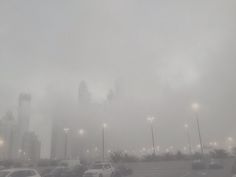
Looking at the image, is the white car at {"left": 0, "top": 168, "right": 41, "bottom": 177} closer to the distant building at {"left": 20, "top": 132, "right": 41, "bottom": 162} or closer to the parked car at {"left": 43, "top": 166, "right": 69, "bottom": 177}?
the parked car at {"left": 43, "top": 166, "right": 69, "bottom": 177}

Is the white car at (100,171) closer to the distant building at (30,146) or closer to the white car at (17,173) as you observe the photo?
the white car at (17,173)

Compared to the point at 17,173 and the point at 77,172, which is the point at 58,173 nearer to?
the point at 77,172

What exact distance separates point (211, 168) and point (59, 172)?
21873 millimetres

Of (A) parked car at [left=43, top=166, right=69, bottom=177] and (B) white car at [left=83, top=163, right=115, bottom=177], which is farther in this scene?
(A) parked car at [left=43, top=166, right=69, bottom=177]

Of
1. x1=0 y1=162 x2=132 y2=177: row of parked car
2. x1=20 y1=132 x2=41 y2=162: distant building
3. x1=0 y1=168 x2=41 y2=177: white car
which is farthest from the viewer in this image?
x1=20 y1=132 x2=41 y2=162: distant building

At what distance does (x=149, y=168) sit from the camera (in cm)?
3691

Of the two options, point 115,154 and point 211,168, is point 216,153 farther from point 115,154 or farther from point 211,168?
point 115,154

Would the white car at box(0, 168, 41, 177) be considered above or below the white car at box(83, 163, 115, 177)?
above

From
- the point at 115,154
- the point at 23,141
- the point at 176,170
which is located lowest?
the point at 176,170

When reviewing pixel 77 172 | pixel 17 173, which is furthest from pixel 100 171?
pixel 17 173

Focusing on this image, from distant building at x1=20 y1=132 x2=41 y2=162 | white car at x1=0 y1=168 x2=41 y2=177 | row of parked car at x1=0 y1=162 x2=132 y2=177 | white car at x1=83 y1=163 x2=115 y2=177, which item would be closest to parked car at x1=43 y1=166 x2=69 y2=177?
row of parked car at x1=0 y1=162 x2=132 y2=177

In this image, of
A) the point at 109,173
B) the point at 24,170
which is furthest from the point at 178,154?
the point at 24,170

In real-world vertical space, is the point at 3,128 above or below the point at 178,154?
above

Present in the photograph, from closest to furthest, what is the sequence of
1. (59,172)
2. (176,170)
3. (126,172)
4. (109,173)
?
Answer: (109,173), (59,172), (126,172), (176,170)
